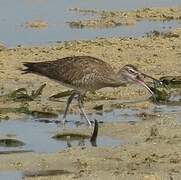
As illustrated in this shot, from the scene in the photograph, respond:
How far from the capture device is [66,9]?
22031 mm

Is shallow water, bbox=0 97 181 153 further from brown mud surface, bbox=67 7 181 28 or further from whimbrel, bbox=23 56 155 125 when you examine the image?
brown mud surface, bbox=67 7 181 28

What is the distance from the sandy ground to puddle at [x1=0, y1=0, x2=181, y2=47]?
3.82 feet

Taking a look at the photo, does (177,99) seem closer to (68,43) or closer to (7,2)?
(68,43)

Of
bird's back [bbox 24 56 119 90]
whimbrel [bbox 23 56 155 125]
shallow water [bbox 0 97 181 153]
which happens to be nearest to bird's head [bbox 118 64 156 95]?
whimbrel [bbox 23 56 155 125]

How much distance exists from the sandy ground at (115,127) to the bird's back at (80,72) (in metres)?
0.44

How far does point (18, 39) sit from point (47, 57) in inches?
77.1

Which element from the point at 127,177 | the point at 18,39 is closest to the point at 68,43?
the point at 18,39

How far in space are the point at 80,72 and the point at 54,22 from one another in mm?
7870

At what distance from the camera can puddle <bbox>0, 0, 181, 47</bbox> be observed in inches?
741

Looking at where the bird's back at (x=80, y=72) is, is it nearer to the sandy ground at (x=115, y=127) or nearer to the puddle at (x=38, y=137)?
the sandy ground at (x=115, y=127)

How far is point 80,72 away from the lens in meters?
12.5

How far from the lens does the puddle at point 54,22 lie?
1883 cm

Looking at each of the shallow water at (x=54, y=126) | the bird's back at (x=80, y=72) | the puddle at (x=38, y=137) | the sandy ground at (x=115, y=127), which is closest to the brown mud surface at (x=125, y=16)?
the sandy ground at (x=115, y=127)

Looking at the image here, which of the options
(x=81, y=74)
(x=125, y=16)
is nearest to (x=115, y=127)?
(x=81, y=74)
